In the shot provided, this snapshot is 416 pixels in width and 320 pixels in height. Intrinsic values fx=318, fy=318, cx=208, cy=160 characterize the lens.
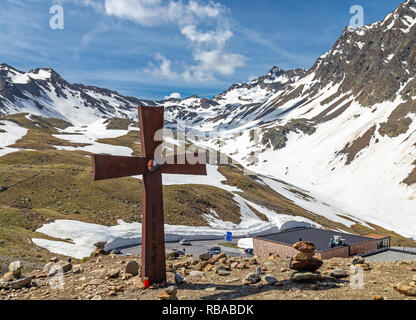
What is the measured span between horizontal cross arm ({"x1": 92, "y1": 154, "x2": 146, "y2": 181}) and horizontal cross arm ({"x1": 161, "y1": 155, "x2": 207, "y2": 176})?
4.22ft

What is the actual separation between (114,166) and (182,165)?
364 centimetres

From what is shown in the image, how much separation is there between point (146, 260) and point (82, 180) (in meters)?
61.8

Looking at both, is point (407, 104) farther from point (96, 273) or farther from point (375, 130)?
point (96, 273)

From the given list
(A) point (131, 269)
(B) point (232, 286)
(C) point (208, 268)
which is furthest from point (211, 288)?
(A) point (131, 269)

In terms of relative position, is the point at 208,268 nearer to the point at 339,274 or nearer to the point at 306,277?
the point at 306,277

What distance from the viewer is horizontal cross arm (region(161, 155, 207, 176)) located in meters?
15.6

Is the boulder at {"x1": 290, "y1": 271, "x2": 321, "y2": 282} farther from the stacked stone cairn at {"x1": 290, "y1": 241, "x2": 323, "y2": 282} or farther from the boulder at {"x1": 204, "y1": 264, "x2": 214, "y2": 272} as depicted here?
the boulder at {"x1": 204, "y1": 264, "x2": 214, "y2": 272}

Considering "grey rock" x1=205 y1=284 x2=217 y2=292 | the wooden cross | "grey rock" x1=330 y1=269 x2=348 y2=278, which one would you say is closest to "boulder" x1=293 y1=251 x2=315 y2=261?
"grey rock" x1=330 y1=269 x2=348 y2=278

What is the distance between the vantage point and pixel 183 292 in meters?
13.2

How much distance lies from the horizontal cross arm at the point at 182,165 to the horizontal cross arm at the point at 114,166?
1.29 m

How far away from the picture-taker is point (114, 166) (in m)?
13.7

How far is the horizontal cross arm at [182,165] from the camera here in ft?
51.1

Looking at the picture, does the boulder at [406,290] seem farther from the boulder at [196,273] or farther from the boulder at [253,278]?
the boulder at [196,273]

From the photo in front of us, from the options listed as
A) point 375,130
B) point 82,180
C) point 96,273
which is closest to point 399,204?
point 375,130
